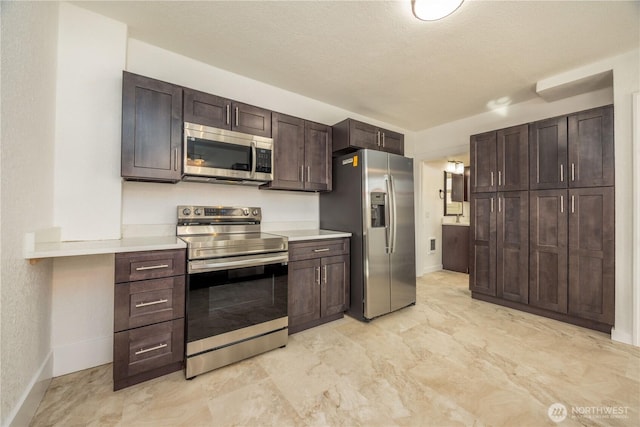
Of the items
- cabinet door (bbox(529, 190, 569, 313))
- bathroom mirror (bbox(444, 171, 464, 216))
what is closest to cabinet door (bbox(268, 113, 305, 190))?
cabinet door (bbox(529, 190, 569, 313))

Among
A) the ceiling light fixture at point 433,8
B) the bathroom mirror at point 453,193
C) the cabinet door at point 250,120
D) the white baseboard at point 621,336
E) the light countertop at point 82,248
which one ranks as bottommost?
the white baseboard at point 621,336

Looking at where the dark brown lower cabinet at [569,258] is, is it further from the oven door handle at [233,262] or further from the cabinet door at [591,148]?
the oven door handle at [233,262]

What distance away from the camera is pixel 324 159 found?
3002 millimetres

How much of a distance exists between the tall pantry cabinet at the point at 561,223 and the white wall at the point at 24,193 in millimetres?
4298

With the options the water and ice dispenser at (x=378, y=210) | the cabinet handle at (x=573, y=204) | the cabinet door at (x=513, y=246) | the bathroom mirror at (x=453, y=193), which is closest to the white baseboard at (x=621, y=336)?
the cabinet door at (x=513, y=246)

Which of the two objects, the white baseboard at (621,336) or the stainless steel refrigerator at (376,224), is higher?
the stainless steel refrigerator at (376,224)

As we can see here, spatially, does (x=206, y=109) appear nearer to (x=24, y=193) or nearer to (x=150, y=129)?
(x=150, y=129)

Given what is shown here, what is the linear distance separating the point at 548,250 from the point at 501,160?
119 centimetres

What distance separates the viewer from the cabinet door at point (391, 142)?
324 centimetres

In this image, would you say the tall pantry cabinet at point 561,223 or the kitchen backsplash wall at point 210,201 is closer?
the kitchen backsplash wall at point 210,201

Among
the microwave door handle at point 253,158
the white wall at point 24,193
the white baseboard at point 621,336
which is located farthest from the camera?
the microwave door handle at point 253,158

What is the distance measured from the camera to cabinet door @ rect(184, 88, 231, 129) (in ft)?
7.04

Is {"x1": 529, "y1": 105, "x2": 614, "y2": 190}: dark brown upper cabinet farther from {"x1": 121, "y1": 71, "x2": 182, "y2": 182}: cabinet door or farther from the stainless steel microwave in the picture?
{"x1": 121, "y1": 71, "x2": 182, "y2": 182}: cabinet door

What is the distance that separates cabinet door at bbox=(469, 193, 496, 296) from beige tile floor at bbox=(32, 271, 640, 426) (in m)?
0.92
